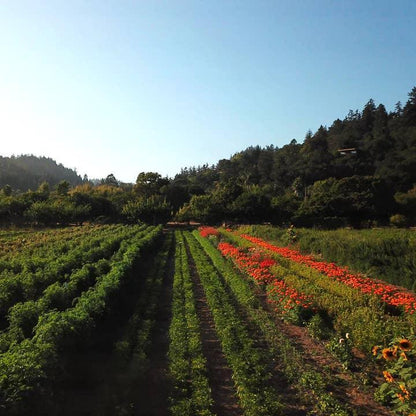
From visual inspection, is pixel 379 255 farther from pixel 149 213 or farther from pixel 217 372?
pixel 149 213

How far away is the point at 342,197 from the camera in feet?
159

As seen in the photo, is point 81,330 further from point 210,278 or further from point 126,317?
point 210,278

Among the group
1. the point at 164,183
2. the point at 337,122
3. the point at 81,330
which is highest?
the point at 337,122

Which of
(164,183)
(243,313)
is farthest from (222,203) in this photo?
(243,313)

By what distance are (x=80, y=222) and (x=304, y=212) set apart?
40781 millimetres

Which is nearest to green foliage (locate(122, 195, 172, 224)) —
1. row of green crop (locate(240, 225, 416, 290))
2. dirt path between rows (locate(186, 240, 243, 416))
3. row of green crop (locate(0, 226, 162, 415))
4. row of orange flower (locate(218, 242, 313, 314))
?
row of orange flower (locate(218, 242, 313, 314))

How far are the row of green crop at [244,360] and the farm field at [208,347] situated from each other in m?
0.03

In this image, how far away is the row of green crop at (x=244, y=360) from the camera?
6.63 meters

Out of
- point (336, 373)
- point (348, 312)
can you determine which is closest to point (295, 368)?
point (336, 373)

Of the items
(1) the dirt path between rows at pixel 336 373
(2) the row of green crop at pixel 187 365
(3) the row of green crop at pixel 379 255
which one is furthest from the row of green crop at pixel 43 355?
(3) the row of green crop at pixel 379 255

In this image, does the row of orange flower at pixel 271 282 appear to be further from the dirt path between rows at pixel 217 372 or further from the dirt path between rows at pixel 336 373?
the dirt path between rows at pixel 217 372

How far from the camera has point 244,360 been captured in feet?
Answer: 27.8

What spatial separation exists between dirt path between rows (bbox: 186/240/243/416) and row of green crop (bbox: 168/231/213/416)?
23 centimetres

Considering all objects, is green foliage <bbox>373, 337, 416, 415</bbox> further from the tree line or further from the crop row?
the tree line
